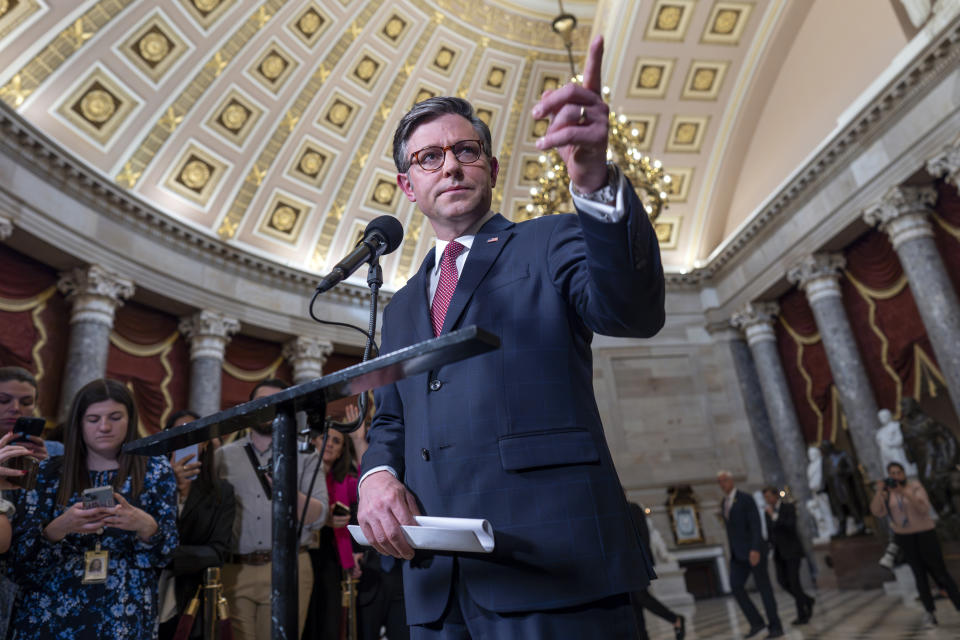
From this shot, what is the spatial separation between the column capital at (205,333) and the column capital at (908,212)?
472 inches

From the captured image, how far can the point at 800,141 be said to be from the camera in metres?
14.8


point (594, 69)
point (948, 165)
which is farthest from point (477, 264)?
point (948, 165)

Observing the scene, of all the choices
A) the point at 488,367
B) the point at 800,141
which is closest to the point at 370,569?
the point at 488,367

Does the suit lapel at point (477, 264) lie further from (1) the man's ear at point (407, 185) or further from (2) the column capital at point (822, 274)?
(2) the column capital at point (822, 274)

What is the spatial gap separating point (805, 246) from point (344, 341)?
9823 millimetres

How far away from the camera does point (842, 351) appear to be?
12.9 metres

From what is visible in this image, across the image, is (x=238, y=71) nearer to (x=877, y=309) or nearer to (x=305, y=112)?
(x=305, y=112)

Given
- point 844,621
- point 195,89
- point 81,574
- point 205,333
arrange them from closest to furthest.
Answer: point 81,574, point 844,621, point 205,333, point 195,89

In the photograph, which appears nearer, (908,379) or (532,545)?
(532,545)

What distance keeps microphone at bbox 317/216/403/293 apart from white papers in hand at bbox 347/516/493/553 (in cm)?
81

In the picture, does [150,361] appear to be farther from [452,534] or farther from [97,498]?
[452,534]

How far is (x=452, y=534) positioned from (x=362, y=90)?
15523 mm

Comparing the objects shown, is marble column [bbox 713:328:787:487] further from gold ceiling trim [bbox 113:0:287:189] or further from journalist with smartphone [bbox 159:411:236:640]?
journalist with smartphone [bbox 159:411:236:640]

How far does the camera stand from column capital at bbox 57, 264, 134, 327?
35.2 ft
